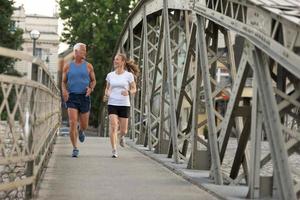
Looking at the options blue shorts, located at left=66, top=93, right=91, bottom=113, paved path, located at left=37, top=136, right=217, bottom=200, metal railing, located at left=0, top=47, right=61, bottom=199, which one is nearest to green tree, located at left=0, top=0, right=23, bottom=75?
blue shorts, located at left=66, top=93, right=91, bottom=113

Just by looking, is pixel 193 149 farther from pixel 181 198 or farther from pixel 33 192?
pixel 33 192

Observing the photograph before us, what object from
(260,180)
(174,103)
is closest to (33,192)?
(260,180)

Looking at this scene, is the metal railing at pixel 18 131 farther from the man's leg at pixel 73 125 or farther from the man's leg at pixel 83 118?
the man's leg at pixel 83 118

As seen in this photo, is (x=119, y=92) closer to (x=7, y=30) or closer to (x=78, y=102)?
(x=78, y=102)

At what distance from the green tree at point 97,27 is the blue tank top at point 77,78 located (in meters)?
37.8

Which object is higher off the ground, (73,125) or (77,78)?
(77,78)

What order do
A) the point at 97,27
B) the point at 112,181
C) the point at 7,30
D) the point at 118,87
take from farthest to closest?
the point at 97,27 → the point at 7,30 → the point at 118,87 → the point at 112,181

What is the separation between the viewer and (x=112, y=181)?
→ 28.9ft

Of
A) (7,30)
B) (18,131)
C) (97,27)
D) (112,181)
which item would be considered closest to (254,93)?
(18,131)

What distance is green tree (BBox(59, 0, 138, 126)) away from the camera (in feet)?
167

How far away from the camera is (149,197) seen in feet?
24.8

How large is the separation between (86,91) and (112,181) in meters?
3.79

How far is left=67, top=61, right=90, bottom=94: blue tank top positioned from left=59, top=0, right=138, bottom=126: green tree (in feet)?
124

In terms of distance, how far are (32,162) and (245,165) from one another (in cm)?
281
